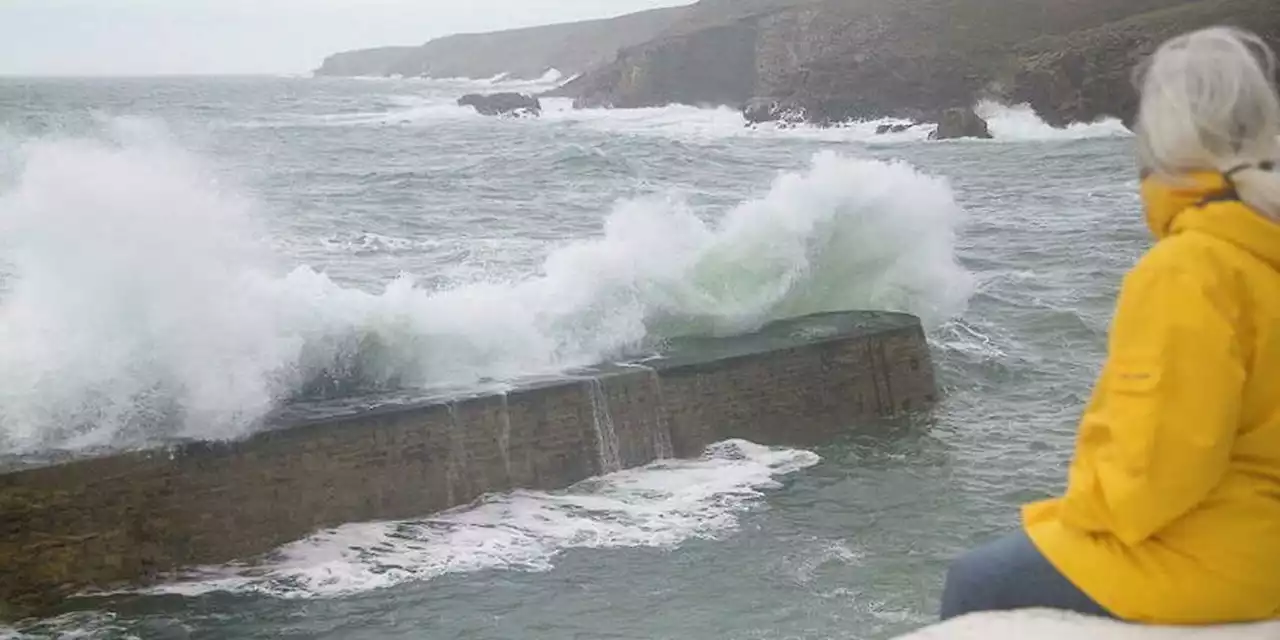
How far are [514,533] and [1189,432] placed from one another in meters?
6.13

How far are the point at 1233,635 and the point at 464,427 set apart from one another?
6703 millimetres

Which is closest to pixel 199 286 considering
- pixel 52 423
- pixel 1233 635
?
pixel 52 423

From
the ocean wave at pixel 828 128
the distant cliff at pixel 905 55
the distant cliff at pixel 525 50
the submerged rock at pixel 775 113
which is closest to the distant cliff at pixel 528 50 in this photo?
the distant cliff at pixel 525 50

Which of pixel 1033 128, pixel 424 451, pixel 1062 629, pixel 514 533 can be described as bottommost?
pixel 514 533

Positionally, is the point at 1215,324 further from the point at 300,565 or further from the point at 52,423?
the point at 52,423

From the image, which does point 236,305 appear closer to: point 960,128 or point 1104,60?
point 960,128

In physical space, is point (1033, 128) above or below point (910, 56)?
below

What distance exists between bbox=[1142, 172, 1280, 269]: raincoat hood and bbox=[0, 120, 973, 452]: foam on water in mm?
6696

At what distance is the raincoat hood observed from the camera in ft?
7.98

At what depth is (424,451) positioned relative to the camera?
860cm

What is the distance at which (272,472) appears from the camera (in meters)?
8.03

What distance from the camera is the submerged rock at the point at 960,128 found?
→ 4503 cm

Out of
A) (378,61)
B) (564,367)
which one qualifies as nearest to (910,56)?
(564,367)

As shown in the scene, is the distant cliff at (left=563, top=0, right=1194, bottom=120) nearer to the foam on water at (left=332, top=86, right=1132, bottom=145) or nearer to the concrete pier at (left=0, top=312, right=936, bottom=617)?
the foam on water at (left=332, top=86, right=1132, bottom=145)
